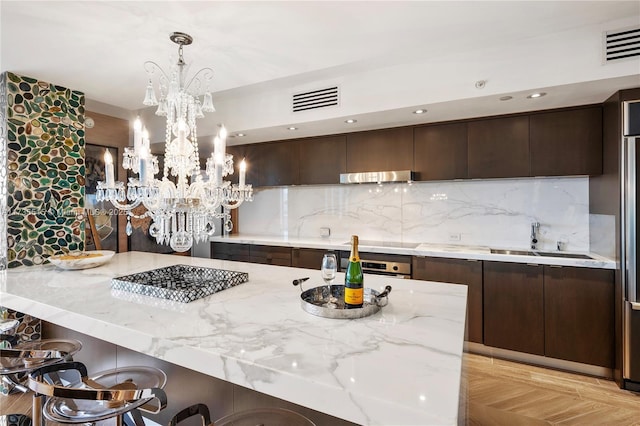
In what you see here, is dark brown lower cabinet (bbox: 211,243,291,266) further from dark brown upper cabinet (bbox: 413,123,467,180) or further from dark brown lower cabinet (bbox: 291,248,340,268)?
dark brown upper cabinet (bbox: 413,123,467,180)

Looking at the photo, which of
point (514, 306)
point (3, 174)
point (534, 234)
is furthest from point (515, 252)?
point (3, 174)

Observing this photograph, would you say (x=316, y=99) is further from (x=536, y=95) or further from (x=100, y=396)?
(x=100, y=396)

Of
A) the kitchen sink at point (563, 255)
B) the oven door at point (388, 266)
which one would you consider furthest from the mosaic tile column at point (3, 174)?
the kitchen sink at point (563, 255)

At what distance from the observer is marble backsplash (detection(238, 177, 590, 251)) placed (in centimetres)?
311

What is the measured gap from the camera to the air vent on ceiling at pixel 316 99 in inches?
120

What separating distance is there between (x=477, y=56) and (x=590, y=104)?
43.7 inches

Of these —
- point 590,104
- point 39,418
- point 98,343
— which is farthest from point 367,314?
point 590,104

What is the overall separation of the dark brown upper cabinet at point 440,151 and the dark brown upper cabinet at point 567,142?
1.91 feet

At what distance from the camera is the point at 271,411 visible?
1231 millimetres

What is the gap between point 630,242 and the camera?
2346 millimetres

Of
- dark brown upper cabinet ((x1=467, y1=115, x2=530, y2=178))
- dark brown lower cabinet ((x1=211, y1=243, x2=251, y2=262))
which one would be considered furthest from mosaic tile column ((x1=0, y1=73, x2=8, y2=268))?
dark brown upper cabinet ((x1=467, y1=115, x2=530, y2=178))

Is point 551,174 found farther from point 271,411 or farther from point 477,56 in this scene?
point 271,411

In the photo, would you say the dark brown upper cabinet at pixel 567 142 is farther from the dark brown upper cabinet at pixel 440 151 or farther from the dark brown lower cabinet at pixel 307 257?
the dark brown lower cabinet at pixel 307 257

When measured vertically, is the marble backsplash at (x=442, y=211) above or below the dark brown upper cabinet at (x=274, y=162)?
below
